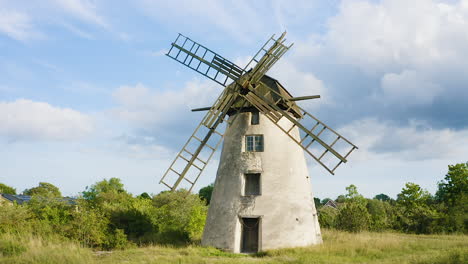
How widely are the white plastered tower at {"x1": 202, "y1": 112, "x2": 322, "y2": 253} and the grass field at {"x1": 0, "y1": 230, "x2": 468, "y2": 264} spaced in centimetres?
81

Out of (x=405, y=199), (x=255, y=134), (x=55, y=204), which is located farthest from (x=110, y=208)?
(x=405, y=199)

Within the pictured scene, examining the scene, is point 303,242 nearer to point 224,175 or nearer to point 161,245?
point 224,175

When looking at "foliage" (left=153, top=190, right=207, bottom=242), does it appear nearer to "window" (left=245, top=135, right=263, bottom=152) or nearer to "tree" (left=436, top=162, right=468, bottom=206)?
"window" (left=245, top=135, right=263, bottom=152)

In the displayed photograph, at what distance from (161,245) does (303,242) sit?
6.88m

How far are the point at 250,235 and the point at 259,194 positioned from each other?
2011 millimetres

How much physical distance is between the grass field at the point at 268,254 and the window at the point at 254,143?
4689mm

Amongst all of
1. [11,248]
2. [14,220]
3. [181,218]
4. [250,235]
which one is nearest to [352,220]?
[250,235]

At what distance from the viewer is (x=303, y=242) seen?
50.6ft

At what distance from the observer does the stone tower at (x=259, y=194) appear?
50.4 feet

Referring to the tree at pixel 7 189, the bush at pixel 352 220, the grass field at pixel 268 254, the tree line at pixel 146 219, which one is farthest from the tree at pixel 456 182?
the tree at pixel 7 189

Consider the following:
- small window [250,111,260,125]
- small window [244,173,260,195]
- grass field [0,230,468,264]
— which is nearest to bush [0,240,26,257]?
grass field [0,230,468,264]

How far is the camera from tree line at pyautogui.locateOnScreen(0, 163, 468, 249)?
1859 cm

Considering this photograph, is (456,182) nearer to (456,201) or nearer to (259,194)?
(456,201)

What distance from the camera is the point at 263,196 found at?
15.7 metres
